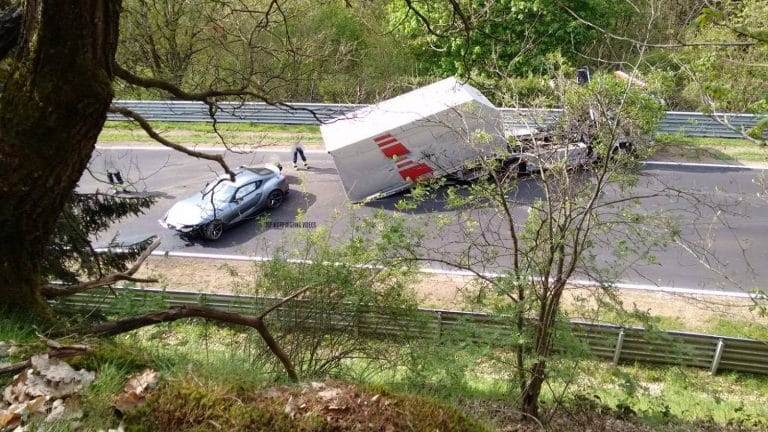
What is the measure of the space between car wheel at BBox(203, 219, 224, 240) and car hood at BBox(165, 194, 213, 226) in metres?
0.19

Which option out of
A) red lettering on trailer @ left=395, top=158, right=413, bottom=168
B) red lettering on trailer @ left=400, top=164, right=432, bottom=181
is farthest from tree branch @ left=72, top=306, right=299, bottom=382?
red lettering on trailer @ left=400, top=164, right=432, bottom=181

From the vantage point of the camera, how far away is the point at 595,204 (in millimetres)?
7113

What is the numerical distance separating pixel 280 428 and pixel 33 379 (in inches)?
44.8

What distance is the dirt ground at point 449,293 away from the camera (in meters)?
12.1

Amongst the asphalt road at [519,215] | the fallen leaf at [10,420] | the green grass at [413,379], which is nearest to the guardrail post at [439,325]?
the green grass at [413,379]

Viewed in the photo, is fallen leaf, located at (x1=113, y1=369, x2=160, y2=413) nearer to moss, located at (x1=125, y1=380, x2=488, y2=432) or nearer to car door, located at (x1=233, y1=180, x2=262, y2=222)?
moss, located at (x1=125, y1=380, x2=488, y2=432)

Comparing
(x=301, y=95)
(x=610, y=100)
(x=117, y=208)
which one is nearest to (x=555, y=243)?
(x=610, y=100)

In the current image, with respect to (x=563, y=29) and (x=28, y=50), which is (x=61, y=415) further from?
(x=563, y=29)

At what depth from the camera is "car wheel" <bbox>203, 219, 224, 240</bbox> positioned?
15.2m

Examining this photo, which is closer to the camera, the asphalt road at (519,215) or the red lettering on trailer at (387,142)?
the asphalt road at (519,215)

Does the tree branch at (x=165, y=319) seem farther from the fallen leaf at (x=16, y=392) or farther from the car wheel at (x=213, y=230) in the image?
the car wheel at (x=213, y=230)

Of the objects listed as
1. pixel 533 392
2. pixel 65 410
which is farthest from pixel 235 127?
pixel 65 410

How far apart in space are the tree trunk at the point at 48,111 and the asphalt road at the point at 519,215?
7006 mm

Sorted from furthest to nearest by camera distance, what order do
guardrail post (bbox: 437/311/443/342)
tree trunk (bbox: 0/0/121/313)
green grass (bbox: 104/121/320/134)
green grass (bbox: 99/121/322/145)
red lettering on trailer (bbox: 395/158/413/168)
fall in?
green grass (bbox: 104/121/320/134) < green grass (bbox: 99/121/322/145) < red lettering on trailer (bbox: 395/158/413/168) < guardrail post (bbox: 437/311/443/342) < tree trunk (bbox: 0/0/121/313)
